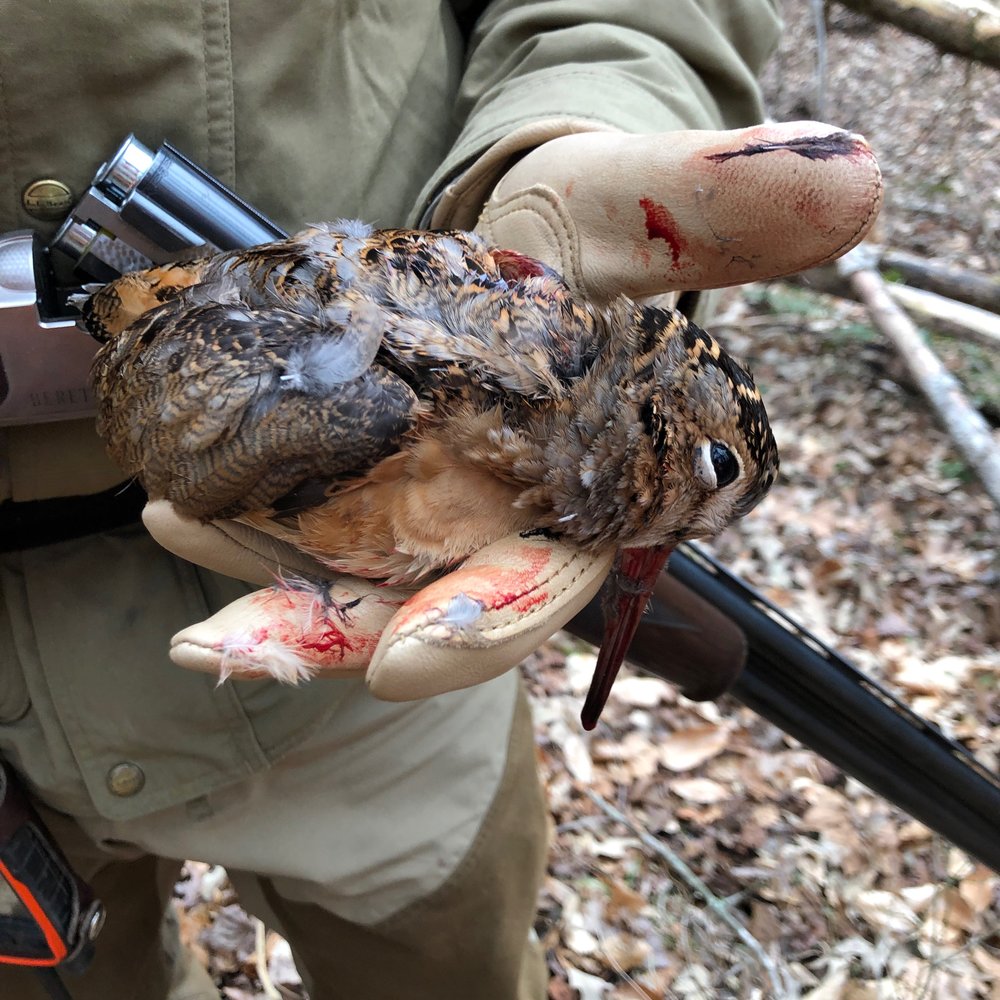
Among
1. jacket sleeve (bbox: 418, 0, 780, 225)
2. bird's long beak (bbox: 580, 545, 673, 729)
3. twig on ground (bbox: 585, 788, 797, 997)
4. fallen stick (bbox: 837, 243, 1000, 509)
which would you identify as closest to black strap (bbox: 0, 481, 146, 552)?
jacket sleeve (bbox: 418, 0, 780, 225)

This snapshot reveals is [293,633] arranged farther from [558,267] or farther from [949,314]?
[949,314]

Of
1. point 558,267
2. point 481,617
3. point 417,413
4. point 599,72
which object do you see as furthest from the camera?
point 599,72

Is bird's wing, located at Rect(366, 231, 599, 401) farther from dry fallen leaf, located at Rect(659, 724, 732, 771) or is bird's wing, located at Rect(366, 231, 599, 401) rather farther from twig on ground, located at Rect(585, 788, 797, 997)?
dry fallen leaf, located at Rect(659, 724, 732, 771)

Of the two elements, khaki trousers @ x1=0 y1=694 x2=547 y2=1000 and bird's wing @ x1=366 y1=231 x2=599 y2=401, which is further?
khaki trousers @ x1=0 y1=694 x2=547 y2=1000

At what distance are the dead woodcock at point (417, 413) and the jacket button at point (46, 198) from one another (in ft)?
0.85

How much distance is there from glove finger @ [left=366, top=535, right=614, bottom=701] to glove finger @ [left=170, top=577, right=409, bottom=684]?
113 mm

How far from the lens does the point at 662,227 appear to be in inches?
65.4

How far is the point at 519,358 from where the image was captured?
157cm

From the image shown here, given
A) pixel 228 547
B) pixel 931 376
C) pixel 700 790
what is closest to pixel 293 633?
pixel 228 547

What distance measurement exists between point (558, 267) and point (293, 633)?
2.89ft

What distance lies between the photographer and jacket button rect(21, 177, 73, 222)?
163cm

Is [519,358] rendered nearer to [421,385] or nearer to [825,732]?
[421,385]

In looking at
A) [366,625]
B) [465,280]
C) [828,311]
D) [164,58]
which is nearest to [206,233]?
[164,58]

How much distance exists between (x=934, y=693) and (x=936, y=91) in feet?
23.2
